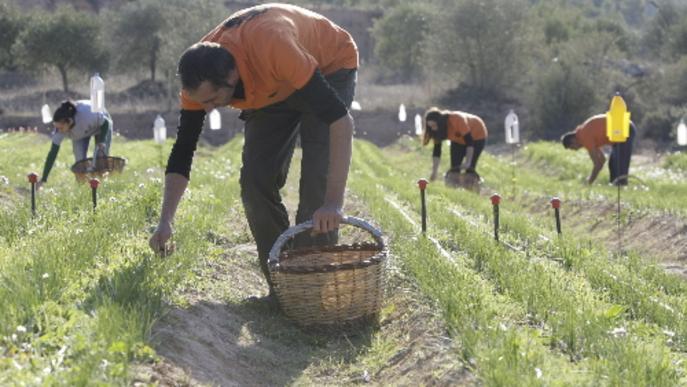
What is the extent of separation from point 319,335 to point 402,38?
59886 millimetres

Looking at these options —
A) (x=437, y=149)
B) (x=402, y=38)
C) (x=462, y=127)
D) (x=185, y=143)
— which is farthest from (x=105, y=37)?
(x=185, y=143)

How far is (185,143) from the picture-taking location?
179 inches

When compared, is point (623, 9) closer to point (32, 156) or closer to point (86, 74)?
point (86, 74)

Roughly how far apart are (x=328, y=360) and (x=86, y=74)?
44475 millimetres

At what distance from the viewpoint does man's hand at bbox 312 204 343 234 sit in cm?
428

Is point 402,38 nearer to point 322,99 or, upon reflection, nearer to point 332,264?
point 332,264

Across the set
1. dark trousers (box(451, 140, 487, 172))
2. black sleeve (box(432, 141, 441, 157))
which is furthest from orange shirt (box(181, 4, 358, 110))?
dark trousers (box(451, 140, 487, 172))

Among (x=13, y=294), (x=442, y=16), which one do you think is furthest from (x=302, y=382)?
(x=442, y=16)

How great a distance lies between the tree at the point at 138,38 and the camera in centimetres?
4791

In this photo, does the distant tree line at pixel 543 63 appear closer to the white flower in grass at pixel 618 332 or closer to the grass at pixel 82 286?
the grass at pixel 82 286

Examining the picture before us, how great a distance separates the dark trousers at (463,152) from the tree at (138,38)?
37.2 meters

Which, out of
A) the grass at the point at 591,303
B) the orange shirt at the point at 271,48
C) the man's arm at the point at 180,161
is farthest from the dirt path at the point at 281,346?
the orange shirt at the point at 271,48

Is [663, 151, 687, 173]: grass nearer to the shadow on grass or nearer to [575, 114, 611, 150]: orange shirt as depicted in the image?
[575, 114, 611, 150]: orange shirt

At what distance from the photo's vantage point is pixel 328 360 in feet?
14.1
